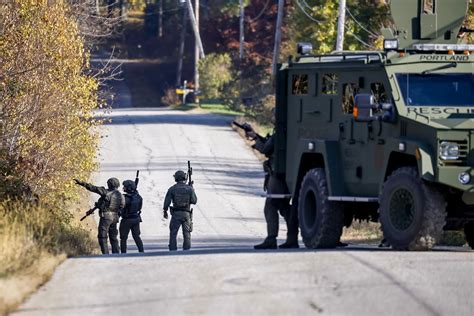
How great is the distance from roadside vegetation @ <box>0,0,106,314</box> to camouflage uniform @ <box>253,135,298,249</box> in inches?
122

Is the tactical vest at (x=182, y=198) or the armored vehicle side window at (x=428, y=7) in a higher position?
the armored vehicle side window at (x=428, y=7)

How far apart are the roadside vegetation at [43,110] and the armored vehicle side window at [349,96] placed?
5.21 meters

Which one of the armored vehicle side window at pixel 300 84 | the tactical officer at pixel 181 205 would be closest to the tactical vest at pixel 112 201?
the tactical officer at pixel 181 205

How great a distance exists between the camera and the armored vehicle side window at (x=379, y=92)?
635 inches

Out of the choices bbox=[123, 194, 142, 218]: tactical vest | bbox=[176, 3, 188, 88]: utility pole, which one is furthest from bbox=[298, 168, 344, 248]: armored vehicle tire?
bbox=[176, 3, 188, 88]: utility pole

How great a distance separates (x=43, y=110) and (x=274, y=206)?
240 inches

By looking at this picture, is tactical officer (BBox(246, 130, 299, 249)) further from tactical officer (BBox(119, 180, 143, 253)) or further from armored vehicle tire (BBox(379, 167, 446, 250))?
tactical officer (BBox(119, 180, 143, 253))

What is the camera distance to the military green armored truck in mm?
14969

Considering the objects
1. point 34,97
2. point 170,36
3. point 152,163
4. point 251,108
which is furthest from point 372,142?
point 170,36

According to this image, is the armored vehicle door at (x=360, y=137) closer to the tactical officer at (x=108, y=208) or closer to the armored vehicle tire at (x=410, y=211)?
the armored vehicle tire at (x=410, y=211)

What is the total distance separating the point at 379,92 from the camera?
16281 mm

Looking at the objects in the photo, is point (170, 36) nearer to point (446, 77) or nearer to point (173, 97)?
point (173, 97)

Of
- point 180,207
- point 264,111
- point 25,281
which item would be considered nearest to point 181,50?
point 264,111

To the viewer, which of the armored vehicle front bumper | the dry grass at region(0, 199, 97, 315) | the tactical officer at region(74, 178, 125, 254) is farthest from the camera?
the tactical officer at region(74, 178, 125, 254)
